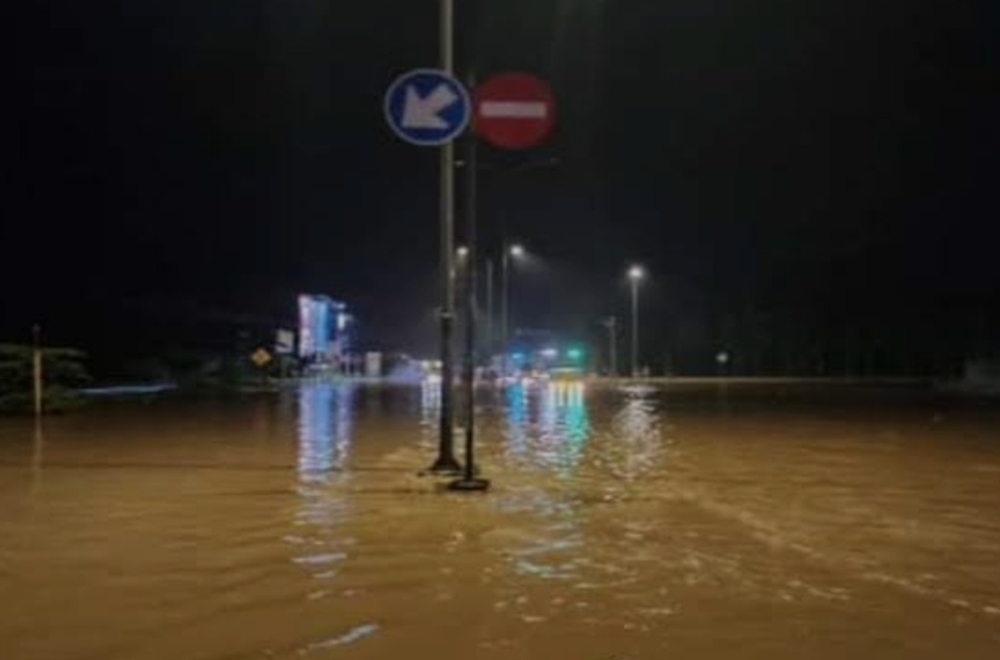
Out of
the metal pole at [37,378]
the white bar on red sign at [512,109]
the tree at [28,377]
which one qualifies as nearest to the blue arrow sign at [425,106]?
the white bar on red sign at [512,109]

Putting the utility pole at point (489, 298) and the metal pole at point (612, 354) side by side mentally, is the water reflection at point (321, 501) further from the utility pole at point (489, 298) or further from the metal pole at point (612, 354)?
the metal pole at point (612, 354)

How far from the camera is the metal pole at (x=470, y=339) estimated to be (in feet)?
57.4

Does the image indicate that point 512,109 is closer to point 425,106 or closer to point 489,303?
point 425,106

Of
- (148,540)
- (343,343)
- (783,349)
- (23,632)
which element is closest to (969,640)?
(23,632)

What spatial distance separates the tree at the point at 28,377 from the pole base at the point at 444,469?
73.9 ft

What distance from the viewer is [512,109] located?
18.8 metres

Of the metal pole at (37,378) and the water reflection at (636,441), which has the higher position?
the metal pole at (37,378)

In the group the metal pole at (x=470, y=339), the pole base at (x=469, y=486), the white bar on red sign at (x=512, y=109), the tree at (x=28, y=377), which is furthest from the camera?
the tree at (x=28, y=377)

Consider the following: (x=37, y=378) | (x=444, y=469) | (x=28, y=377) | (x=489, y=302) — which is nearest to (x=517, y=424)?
(x=37, y=378)

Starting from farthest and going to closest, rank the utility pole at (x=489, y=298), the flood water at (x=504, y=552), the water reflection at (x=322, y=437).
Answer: the utility pole at (x=489, y=298), the water reflection at (x=322, y=437), the flood water at (x=504, y=552)

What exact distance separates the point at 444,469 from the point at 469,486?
181 centimetres

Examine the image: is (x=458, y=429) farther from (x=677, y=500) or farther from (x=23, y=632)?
(x=23, y=632)

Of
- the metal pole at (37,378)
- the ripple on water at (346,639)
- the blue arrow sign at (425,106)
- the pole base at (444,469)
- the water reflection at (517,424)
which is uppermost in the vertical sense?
the blue arrow sign at (425,106)

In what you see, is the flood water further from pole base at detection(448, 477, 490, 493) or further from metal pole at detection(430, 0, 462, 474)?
metal pole at detection(430, 0, 462, 474)
